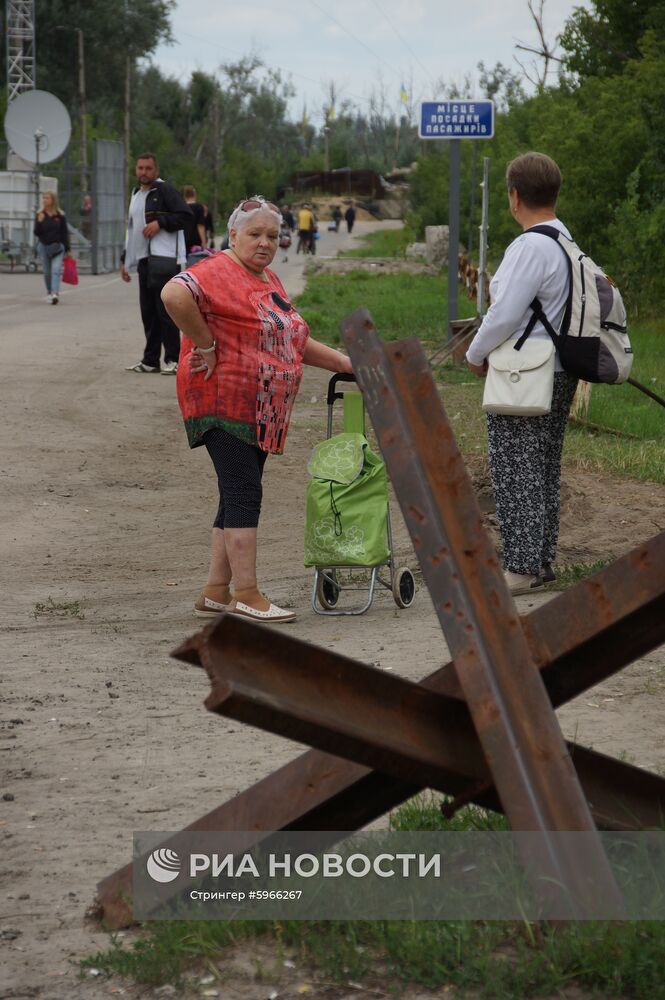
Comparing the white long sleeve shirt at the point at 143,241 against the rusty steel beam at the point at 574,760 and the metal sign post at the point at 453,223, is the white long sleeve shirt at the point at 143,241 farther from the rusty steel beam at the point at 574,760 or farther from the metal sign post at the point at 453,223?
the rusty steel beam at the point at 574,760

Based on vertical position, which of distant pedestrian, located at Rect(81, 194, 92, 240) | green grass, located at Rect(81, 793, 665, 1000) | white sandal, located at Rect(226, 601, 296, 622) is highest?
distant pedestrian, located at Rect(81, 194, 92, 240)

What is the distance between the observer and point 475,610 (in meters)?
2.74

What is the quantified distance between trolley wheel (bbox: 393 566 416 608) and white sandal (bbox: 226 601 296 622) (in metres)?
0.54

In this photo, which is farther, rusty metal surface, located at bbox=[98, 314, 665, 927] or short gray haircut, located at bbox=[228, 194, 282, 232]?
short gray haircut, located at bbox=[228, 194, 282, 232]

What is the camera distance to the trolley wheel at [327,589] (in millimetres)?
6555

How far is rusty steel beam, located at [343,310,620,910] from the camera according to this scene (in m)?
2.62

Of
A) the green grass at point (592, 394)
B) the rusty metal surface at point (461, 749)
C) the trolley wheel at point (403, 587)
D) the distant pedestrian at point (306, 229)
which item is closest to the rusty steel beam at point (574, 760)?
the rusty metal surface at point (461, 749)

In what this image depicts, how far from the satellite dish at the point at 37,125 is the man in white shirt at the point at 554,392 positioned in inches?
1187

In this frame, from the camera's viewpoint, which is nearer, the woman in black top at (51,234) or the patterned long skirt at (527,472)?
the patterned long skirt at (527,472)

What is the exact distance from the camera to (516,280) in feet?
19.9

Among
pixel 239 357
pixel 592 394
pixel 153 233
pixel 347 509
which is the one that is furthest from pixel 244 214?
pixel 592 394

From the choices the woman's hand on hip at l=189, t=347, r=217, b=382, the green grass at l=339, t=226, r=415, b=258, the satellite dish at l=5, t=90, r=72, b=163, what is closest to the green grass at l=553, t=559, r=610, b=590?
the woman's hand on hip at l=189, t=347, r=217, b=382

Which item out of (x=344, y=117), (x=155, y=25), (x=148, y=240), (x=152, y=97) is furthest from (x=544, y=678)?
(x=344, y=117)

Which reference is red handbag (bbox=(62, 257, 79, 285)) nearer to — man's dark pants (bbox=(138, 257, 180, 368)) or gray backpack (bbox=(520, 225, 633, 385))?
man's dark pants (bbox=(138, 257, 180, 368))
